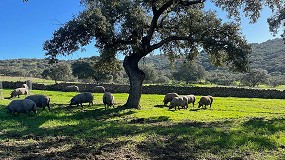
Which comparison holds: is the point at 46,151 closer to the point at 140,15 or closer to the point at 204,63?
the point at 140,15

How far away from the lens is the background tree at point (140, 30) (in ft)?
77.9

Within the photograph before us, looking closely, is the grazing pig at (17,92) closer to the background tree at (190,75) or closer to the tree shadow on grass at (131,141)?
the tree shadow on grass at (131,141)

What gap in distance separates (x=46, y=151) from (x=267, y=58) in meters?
186

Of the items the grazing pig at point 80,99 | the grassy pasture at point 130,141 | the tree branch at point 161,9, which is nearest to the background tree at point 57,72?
the grazing pig at point 80,99

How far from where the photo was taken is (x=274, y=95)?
2146 inches

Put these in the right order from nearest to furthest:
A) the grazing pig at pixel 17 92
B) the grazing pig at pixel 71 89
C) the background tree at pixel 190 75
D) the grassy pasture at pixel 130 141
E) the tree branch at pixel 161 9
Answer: the grassy pasture at pixel 130 141 → the tree branch at pixel 161 9 → the grazing pig at pixel 17 92 → the grazing pig at pixel 71 89 → the background tree at pixel 190 75

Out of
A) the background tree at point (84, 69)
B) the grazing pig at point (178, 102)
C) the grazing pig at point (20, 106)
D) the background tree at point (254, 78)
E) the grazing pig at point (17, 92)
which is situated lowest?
the grazing pig at point (178, 102)

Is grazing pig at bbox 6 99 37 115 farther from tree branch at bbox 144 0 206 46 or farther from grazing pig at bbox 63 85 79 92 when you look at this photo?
grazing pig at bbox 63 85 79 92

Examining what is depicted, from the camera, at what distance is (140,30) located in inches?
1001

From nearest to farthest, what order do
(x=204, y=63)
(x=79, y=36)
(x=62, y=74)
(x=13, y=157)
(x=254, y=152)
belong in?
(x=13, y=157), (x=254, y=152), (x=79, y=36), (x=62, y=74), (x=204, y=63)

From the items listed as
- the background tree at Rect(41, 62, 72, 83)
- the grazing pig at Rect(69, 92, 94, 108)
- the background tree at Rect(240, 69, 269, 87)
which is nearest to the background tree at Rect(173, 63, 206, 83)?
the background tree at Rect(240, 69, 269, 87)

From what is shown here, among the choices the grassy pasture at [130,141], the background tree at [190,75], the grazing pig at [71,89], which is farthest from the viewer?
the background tree at [190,75]

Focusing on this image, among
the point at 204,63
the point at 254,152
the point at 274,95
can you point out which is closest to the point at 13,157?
the point at 254,152

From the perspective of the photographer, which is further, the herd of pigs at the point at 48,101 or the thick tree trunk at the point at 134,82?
the thick tree trunk at the point at 134,82
